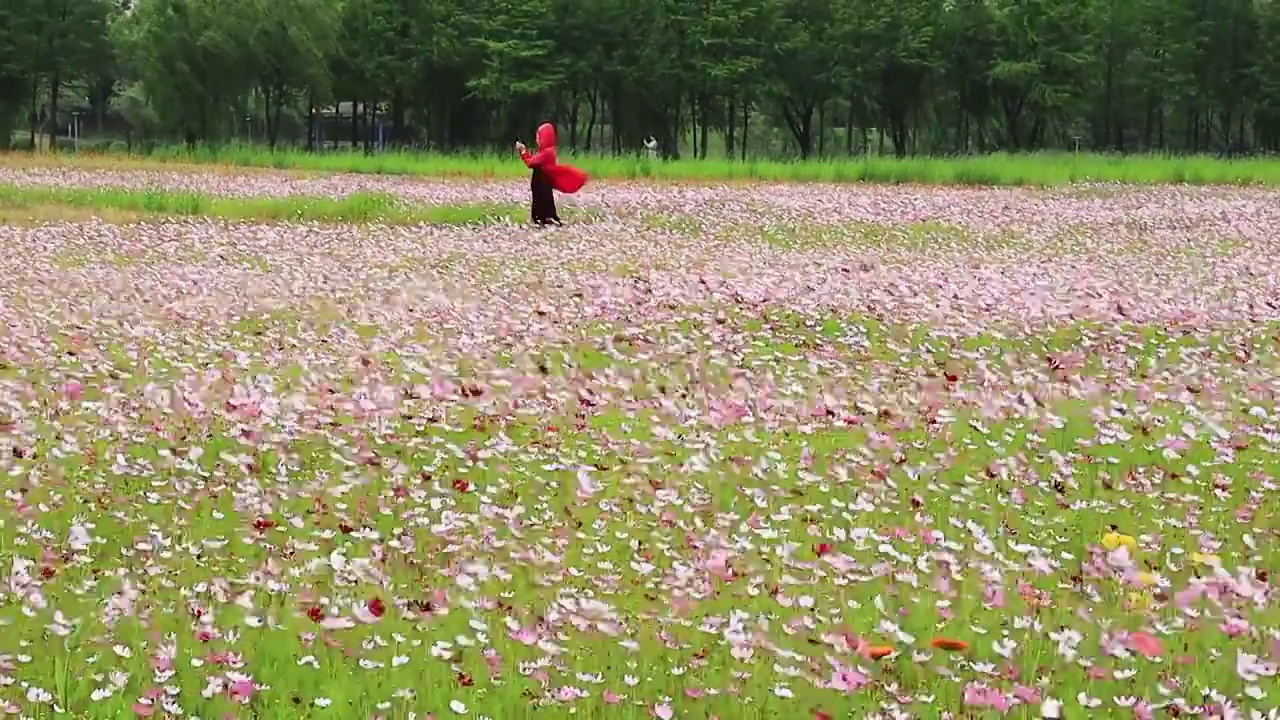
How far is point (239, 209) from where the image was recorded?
27.2 meters

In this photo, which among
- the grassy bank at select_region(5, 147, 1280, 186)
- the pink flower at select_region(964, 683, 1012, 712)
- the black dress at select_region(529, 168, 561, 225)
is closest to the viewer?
the pink flower at select_region(964, 683, 1012, 712)

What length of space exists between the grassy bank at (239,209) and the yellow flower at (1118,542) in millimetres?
20141

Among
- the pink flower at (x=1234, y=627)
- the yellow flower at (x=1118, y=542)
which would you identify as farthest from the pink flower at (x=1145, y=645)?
the yellow flower at (x=1118, y=542)

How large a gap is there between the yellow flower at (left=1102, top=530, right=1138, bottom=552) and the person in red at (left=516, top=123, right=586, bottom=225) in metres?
18.0

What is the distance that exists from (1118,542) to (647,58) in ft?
204

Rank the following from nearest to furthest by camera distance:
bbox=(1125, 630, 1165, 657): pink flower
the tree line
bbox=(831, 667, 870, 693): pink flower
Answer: bbox=(831, 667, 870, 693): pink flower < bbox=(1125, 630, 1165, 657): pink flower < the tree line

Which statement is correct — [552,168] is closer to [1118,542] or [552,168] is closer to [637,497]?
[637,497]

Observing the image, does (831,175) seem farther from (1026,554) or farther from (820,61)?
(1026,554)

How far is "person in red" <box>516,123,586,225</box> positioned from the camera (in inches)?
941

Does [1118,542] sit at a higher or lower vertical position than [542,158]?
lower

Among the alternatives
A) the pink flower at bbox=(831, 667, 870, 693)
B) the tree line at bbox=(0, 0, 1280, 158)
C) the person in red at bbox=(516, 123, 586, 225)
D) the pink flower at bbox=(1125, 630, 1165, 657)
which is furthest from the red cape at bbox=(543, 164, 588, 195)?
the tree line at bbox=(0, 0, 1280, 158)

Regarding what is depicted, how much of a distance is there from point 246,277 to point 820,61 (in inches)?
2174

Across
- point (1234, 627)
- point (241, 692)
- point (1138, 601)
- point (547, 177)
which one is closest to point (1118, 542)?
point (1138, 601)

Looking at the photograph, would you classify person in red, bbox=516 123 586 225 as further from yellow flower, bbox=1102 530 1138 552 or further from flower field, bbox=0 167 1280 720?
yellow flower, bbox=1102 530 1138 552
